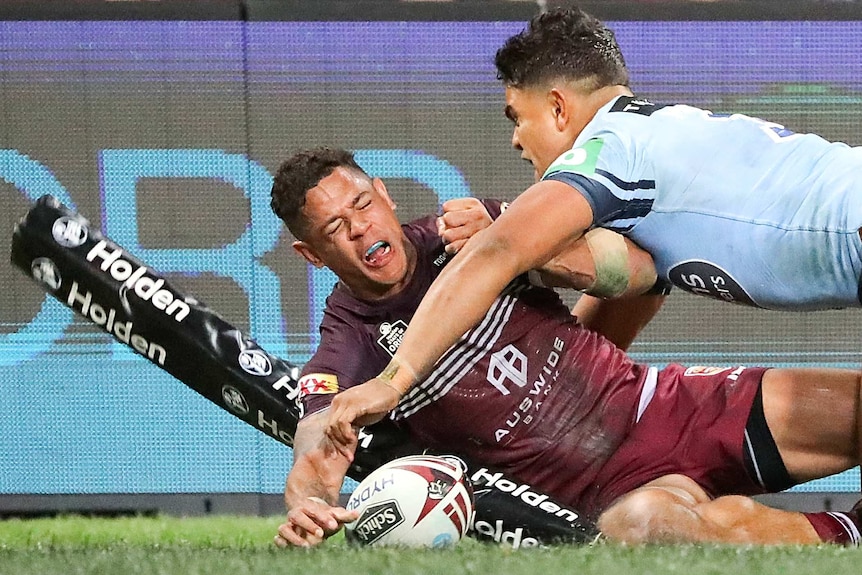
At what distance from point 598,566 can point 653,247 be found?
92 centimetres

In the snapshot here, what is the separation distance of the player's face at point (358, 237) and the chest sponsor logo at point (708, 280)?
725 mm

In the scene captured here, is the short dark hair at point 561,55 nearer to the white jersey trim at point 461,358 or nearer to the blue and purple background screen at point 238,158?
the white jersey trim at point 461,358

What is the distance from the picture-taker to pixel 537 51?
3.18m

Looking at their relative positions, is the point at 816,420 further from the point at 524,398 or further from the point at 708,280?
the point at 524,398

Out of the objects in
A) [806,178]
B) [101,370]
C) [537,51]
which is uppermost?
[537,51]

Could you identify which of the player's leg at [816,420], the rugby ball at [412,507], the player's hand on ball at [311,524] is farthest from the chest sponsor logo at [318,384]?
the player's leg at [816,420]

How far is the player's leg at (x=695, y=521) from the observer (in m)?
2.96

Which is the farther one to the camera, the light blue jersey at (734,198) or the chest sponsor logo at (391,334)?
the chest sponsor logo at (391,334)

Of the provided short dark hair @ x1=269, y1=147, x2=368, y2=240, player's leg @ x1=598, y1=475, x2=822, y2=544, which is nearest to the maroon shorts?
player's leg @ x1=598, y1=475, x2=822, y2=544

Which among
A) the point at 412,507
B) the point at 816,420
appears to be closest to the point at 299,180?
Result: the point at 412,507

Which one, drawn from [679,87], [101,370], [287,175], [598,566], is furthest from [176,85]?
[598,566]

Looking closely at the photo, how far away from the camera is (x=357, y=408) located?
2602 millimetres

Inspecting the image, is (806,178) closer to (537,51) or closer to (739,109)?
(537,51)

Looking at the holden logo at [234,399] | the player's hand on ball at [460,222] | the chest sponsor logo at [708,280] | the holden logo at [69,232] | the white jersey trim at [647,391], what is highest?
the player's hand on ball at [460,222]
